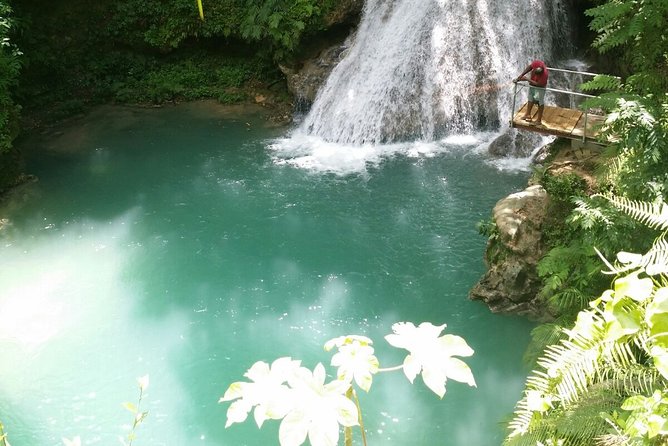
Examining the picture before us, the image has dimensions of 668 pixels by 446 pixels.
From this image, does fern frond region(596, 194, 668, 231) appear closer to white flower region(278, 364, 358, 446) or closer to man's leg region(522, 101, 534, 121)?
white flower region(278, 364, 358, 446)

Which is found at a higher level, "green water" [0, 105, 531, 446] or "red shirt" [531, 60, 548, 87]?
"red shirt" [531, 60, 548, 87]

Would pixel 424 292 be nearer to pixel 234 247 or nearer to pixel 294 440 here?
pixel 234 247

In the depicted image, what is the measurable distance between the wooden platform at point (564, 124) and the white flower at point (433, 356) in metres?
7.28

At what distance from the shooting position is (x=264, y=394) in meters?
1.54

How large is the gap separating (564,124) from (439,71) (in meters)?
4.83

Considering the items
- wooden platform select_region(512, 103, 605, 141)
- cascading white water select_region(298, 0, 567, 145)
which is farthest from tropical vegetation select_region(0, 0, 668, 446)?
cascading white water select_region(298, 0, 567, 145)

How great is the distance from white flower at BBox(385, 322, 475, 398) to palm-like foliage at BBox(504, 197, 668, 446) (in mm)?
527

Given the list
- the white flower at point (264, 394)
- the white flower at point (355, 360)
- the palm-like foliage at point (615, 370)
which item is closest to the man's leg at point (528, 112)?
the palm-like foliage at point (615, 370)

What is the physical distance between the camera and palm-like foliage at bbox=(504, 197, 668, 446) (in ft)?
5.76

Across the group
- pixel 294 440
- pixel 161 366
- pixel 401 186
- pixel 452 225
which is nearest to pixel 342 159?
pixel 401 186

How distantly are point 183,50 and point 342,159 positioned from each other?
6498 millimetres

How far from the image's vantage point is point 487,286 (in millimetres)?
8109

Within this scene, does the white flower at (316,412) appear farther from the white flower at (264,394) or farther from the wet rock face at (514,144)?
the wet rock face at (514,144)

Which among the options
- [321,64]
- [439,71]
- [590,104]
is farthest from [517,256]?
[321,64]
